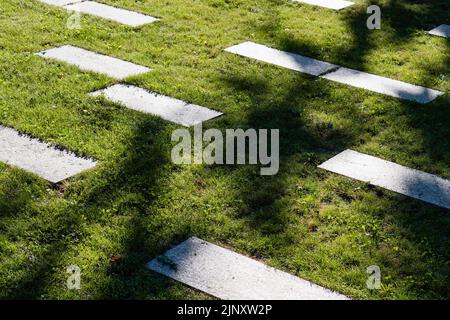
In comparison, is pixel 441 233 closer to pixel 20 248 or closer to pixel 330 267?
pixel 330 267

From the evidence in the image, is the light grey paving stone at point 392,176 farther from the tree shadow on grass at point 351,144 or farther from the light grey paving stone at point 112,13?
the light grey paving stone at point 112,13

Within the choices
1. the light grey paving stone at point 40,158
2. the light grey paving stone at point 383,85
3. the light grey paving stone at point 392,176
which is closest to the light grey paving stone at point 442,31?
the light grey paving stone at point 383,85

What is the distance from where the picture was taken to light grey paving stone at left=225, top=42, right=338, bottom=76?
6.43 metres

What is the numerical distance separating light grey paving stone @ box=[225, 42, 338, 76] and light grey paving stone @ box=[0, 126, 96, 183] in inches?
94.4

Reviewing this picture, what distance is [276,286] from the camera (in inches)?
144

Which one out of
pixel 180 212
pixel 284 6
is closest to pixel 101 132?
pixel 180 212

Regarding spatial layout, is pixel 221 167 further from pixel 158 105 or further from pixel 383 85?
pixel 383 85

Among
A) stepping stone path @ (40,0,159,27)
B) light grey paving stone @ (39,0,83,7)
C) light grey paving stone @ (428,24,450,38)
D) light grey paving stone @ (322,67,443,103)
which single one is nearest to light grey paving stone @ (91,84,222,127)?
light grey paving stone @ (322,67,443,103)

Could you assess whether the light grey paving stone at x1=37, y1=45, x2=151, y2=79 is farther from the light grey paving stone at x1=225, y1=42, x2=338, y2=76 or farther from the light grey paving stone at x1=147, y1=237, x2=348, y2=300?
the light grey paving stone at x1=147, y1=237, x2=348, y2=300

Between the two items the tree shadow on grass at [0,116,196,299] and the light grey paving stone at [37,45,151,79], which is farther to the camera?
the light grey paving stone at [37,45,151,79]

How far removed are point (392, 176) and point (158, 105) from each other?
6.28 feet

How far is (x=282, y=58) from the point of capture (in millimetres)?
6641
